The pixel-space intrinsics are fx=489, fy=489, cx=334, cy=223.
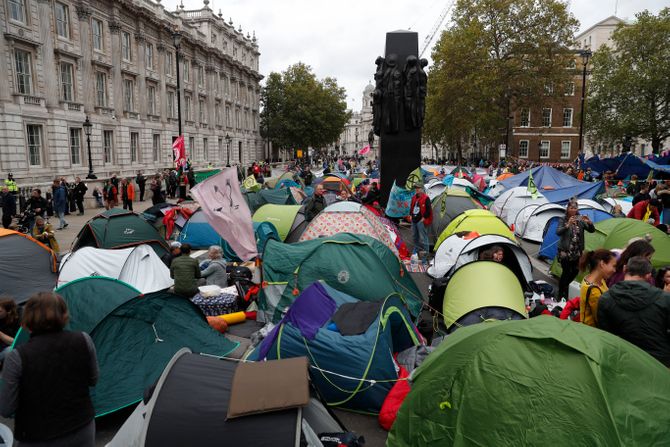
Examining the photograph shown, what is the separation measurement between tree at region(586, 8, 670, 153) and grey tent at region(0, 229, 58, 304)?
134 ft

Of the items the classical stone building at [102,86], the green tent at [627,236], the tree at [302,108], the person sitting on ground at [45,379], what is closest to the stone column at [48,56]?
the classical stone building at [102,86]

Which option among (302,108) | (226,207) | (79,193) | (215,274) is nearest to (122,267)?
(215,274)

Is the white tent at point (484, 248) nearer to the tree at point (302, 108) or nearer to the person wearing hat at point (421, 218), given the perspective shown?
the person wearing hat at point (421, 218)

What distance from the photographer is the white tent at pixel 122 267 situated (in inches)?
327

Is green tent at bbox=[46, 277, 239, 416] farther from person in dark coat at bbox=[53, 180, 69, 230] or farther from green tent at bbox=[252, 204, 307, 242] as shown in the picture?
person in dark coat at bbox=[53, 180, 69, 230]

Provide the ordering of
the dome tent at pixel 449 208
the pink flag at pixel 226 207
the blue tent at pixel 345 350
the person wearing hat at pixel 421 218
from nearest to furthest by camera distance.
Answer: the blue tent at pixel 345 350, the pink flag at pixel 226 207, the person wearing hat at pixel 421 218, the dome tent at pixel 449 208

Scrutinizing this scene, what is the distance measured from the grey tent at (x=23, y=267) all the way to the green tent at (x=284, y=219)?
5.00m

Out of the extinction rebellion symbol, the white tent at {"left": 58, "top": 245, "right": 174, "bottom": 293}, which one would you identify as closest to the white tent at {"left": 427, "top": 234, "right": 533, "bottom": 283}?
the extinction rebellion symbol

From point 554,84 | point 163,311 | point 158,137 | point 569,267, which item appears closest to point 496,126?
point 554,84

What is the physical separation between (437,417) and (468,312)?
9.72 ft

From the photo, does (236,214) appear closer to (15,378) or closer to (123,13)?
(15,378)

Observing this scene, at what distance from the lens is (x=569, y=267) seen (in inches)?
320

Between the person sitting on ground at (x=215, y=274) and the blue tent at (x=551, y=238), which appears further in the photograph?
the blue tent at (x=551, y=238)

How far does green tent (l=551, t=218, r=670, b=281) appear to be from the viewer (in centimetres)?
875
